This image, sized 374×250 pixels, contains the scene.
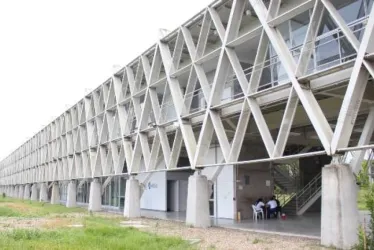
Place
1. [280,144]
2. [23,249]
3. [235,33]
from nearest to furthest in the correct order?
[23,249] → [280,144] → [235,33]

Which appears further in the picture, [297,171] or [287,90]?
[297,171]

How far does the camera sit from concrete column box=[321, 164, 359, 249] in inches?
416

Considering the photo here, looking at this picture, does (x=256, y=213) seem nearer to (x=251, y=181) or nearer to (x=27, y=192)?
(x=251, y=181)

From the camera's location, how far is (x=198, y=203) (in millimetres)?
17344

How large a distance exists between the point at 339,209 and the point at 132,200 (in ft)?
50.3

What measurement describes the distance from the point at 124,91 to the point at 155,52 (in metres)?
5.98

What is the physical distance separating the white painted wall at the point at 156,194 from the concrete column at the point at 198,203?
479 inches

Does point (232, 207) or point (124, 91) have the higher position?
point (124, 91)

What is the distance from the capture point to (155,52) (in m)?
22.8

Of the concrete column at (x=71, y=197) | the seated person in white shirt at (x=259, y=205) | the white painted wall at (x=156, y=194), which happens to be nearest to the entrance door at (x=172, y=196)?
the white painted wall at (x=156, y=194)

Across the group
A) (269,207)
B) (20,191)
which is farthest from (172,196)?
(20,191)

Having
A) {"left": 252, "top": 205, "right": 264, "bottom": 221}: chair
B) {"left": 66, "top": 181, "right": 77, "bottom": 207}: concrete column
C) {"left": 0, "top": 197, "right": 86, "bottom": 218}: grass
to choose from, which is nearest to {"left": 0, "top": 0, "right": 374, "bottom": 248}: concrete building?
{"left": 66, "top": 181, "right": 77, "bottom": 207}: concrete column

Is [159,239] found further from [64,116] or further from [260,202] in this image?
[64,116]

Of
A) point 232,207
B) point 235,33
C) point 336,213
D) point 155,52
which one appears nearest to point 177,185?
point 232,207
